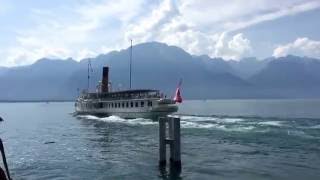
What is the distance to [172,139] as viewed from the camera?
3506 centimetres

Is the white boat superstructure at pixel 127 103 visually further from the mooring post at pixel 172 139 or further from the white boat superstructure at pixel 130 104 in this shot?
the mooring post at pixel 172 139

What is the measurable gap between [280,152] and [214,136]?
1506 cm

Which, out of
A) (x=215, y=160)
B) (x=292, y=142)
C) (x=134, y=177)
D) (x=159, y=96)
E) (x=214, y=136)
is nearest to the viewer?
(x=134, y=177)

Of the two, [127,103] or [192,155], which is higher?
[127,103]

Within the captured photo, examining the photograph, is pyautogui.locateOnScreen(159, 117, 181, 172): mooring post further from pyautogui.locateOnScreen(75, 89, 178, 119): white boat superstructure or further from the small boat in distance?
pyautogui.locateOnScreen(75, 89, 178, 119): white boat superstructure

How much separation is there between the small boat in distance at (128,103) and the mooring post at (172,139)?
51224 millimetres

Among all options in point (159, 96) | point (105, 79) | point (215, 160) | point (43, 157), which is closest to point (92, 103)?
point (105, 79)

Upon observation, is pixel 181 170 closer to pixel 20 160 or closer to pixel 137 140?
pixel 20 160

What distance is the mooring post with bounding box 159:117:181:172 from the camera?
114 feet

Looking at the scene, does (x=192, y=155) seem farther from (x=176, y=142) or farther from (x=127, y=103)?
(x=127, y=103)

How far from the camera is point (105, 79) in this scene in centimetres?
12144

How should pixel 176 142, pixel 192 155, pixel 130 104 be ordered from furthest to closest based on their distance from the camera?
pixel 130 104 → pixel 192 155 → pixel 176 142

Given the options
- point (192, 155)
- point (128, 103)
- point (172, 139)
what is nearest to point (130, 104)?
point (128, 103)

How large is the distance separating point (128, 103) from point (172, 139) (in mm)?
67181
